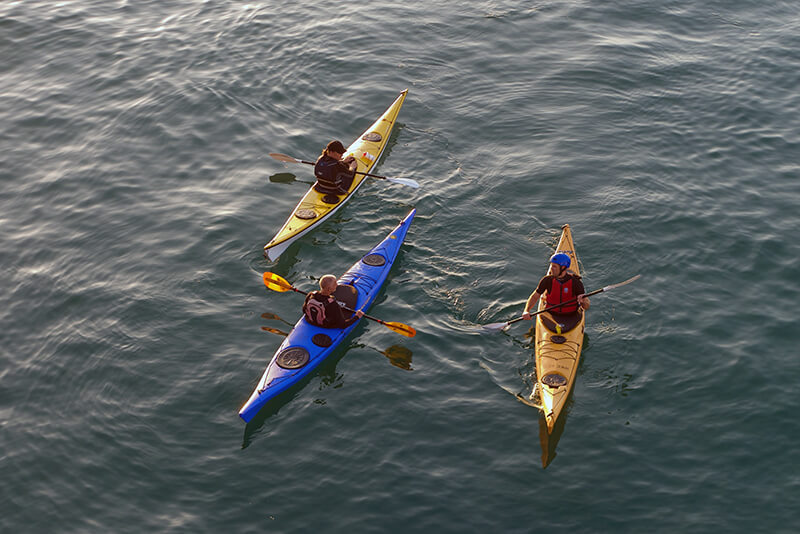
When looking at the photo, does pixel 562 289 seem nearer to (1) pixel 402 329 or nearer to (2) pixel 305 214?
(1) pixel 402 329

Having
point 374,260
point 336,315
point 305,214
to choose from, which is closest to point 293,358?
point 336,315

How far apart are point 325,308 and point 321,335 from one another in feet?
1.71

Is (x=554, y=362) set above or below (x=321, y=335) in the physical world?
below

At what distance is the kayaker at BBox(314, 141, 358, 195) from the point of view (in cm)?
1655

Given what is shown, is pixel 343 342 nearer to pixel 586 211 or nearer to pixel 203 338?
pixel 203 338

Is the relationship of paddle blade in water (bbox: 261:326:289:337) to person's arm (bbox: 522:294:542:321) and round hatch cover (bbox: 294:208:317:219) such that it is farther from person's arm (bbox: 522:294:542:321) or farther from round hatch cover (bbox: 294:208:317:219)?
person's arm (bbox: 522:294:542:321)

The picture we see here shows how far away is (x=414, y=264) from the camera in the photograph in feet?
49.6

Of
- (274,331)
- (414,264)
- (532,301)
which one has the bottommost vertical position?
(274,331)

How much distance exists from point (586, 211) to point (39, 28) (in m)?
20.1

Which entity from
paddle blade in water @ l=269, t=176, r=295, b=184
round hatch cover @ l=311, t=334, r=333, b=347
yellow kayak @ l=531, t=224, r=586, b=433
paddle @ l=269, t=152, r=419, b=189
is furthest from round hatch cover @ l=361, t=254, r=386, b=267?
paddle blade in water @ l=269, t=176, r=295, b=184

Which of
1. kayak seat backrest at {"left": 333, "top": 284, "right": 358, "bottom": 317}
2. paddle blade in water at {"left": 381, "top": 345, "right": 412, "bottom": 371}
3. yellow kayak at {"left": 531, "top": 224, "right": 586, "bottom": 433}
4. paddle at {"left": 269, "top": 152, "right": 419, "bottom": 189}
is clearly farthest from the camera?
paddle at {"left": 269, "top": 152, "right": 419, "bottom": 189}

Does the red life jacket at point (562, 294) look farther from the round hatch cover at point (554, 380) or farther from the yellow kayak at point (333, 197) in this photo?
the yellow kayak at point (333, 197)

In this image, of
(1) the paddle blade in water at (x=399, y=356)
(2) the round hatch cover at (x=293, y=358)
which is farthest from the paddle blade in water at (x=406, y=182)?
(2) the round hatch cover at (x=293, y=358)

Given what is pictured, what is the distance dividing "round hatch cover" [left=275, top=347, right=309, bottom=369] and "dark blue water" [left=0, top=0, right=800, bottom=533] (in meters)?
0.50
